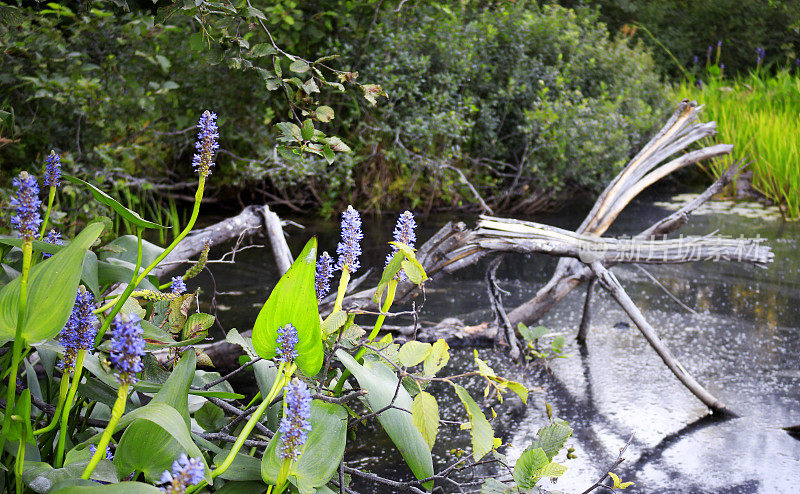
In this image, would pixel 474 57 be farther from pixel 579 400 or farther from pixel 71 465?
pixel 71 465

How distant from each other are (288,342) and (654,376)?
2252mm

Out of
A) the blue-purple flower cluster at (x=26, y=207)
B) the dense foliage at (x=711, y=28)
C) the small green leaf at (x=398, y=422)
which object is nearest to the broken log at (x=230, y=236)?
the small green leaf at (x=398, y=422)

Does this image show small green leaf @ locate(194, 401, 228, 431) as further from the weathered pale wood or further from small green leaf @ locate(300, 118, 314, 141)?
the weathered pale wood

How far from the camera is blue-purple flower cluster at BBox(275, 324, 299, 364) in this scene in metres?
0.89

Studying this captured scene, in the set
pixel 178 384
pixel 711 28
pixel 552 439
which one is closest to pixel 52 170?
pixel 178 384

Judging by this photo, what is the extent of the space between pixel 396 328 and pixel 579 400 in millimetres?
728

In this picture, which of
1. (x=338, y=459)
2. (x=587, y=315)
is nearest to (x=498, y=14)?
(x=587, y=315)

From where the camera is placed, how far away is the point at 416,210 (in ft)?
20.5

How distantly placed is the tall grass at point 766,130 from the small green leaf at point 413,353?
191 inches

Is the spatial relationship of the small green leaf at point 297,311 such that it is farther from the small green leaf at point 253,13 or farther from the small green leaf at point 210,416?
the small green leaf at point 253,13

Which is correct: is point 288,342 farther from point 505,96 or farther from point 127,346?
point 505,96

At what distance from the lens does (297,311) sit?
93 centimetres

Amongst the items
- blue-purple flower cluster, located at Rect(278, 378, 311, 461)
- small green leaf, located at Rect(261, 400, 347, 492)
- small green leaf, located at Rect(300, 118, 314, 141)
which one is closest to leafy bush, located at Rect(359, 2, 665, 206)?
small green leaf, located at Rect(300, 118, 314, 141)

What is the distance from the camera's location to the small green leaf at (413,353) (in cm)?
116
